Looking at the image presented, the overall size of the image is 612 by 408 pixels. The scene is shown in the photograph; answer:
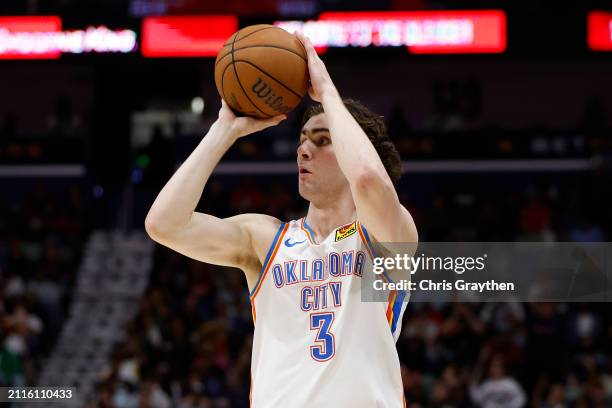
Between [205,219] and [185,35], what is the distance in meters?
7.71

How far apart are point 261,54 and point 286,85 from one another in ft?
0.51

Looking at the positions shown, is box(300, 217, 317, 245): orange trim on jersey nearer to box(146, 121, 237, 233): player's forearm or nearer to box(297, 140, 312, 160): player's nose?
box(297, 140, 312, 160): player's nose

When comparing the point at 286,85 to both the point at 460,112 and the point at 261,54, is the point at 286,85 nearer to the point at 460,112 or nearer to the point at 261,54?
the point at 261,54

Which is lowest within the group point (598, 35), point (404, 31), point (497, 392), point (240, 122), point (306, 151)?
point (306, 151)

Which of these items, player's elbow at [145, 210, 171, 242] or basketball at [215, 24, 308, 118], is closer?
player's elbow at [145, 210, 171, 242]

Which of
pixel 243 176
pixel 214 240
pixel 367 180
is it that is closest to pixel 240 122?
pixel 214 240

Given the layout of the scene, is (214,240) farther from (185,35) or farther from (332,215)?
(185,35)

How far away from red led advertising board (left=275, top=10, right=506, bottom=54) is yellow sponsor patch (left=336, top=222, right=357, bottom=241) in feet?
24.2

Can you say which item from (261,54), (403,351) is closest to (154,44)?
(403,351)

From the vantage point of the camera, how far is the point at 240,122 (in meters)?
3.37

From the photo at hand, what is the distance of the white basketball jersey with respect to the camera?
3.05m

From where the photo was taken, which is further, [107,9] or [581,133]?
[581,133]

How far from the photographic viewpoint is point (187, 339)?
446 inches

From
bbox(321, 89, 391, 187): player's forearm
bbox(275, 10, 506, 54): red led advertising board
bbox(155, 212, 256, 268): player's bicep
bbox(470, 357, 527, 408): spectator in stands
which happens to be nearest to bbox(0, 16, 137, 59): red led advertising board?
bbox(275, 10, 506, 54): red led advertising board
